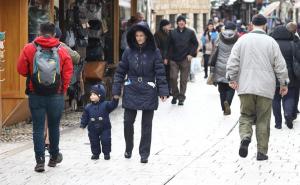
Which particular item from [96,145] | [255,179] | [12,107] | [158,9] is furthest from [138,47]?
[158,9]

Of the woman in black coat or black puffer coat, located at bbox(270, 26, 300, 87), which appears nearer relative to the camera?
the woman in black coat

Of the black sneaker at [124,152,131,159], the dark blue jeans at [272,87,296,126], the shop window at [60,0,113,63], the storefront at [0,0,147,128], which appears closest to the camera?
the black sneaker at [124,152,131,159]

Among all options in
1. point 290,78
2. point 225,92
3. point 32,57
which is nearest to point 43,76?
point 32,57

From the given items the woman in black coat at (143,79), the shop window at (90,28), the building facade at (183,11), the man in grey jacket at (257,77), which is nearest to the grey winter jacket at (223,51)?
the shop window at (90,28)

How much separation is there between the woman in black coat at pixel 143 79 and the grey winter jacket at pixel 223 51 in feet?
18.4

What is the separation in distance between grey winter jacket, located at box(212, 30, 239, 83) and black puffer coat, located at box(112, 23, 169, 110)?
564cm

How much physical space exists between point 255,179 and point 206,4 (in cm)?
3338

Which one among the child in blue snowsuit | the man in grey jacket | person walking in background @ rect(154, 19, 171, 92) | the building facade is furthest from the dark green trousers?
the building facade

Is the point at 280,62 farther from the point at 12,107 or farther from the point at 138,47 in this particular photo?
the point at 12,107

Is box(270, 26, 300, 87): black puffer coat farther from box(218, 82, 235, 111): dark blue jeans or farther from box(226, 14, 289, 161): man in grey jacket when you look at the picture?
box(226, 14, 289, 161): man in grey jacket

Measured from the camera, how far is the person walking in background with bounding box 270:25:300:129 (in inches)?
538

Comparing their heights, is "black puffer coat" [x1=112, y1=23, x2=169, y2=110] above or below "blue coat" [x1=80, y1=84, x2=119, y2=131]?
above

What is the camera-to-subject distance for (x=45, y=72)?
9500 mm

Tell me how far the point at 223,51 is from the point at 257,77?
5.54m
